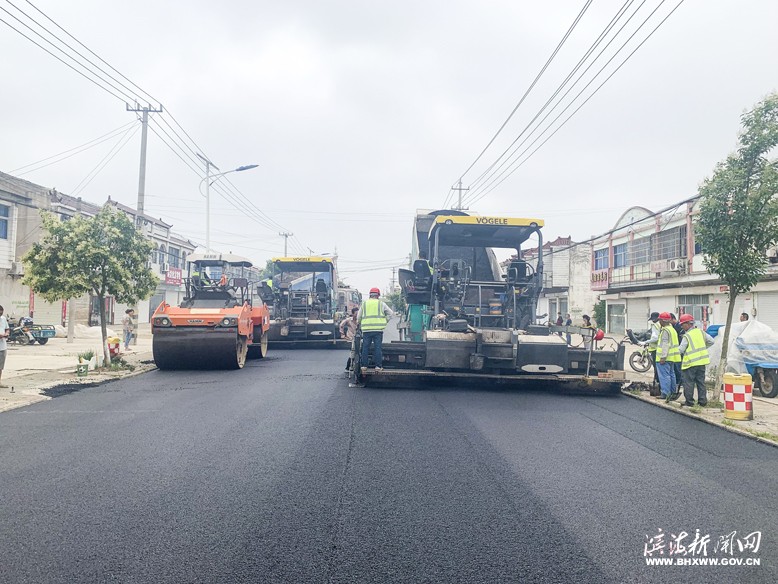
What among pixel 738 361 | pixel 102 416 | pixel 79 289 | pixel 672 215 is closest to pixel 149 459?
pixel 102 416

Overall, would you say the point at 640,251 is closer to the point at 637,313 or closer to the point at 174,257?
the point at 637,313

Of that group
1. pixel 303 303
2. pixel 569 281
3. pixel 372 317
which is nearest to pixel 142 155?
pixel 303 303

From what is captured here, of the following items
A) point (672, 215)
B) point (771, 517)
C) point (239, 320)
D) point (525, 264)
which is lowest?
point (771, 517)

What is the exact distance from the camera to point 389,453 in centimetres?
581

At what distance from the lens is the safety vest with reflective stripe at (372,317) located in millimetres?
10323

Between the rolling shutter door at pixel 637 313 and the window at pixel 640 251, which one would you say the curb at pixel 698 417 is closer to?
the window at pixel 640 251

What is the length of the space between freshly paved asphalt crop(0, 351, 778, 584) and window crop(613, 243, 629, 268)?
85.9ft

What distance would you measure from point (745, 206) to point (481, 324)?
14.0 feet

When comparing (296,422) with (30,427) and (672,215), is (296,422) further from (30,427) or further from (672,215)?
(672,215)

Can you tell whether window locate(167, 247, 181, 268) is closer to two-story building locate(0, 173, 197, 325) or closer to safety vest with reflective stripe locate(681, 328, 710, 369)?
two-story building locate(0, 173, 197, 325)

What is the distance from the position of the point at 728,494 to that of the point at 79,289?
11.3m

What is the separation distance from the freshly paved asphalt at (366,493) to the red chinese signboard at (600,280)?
89.5ft

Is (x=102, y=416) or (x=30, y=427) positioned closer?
(x=30, y=427)

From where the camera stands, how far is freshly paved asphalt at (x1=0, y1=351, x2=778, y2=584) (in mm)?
3432
